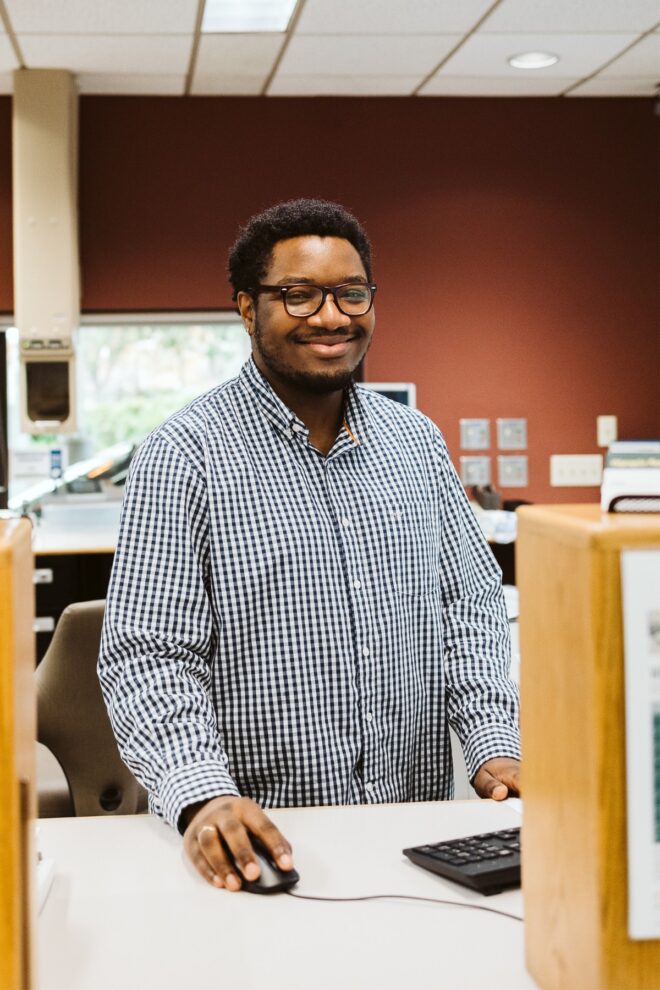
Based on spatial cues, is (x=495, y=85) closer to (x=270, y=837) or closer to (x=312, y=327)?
(x=312, y=327)

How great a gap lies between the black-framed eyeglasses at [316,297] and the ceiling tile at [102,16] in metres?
2.39

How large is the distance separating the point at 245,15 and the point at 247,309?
2.42m

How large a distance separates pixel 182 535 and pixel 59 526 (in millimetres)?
3137

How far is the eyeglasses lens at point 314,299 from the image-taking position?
4.99ft

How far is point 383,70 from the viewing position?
426cm

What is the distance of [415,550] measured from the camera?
5.08 feet

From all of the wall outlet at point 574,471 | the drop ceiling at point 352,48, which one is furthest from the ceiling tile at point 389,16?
the wall outlet at point 574,471

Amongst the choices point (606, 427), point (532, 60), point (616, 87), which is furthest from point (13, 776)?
point (616, 87)

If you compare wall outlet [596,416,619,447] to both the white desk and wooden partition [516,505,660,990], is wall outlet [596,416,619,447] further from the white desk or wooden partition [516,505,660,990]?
wooden partition [516,505,660,990]

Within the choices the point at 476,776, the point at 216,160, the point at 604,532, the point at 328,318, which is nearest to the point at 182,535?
the point at 328,318

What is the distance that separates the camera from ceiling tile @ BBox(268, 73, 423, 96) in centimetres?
437

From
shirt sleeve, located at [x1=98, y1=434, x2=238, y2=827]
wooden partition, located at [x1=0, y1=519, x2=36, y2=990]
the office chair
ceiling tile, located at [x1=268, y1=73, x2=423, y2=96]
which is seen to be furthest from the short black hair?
ceiling tile, located at [x1=268, y1=73, x2=423, y2=96]

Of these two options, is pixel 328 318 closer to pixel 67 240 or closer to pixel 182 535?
pixel 182 535

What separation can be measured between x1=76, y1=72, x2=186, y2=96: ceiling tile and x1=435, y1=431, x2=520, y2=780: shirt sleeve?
3166 mm
